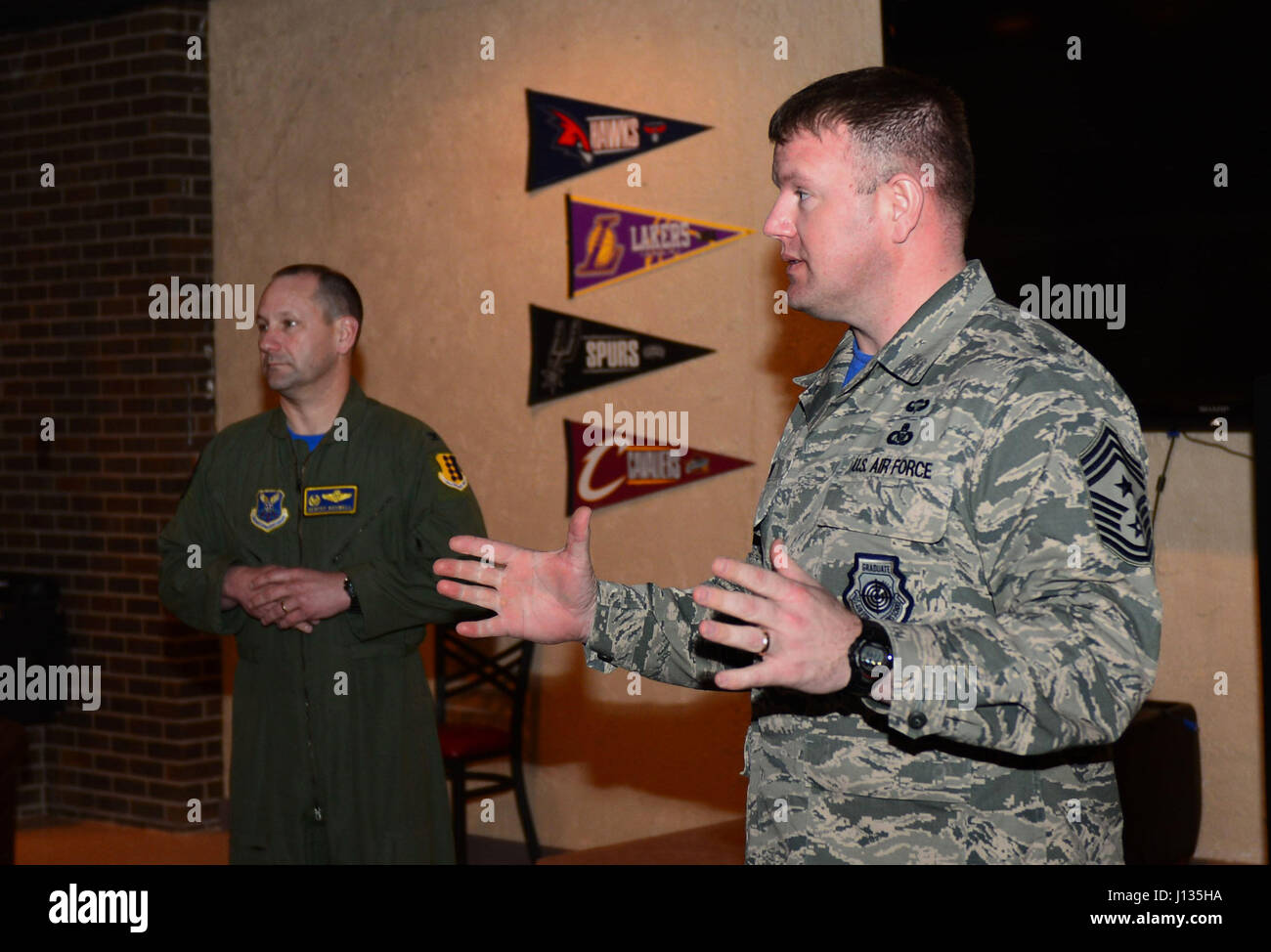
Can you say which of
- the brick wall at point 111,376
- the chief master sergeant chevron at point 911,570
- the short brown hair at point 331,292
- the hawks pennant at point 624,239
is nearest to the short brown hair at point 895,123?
the chief master sergeant chevron at point 911,570

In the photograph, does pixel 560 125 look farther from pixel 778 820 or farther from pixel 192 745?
pixel 778 820

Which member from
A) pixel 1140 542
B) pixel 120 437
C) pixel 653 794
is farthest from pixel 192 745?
pixel 1140 542

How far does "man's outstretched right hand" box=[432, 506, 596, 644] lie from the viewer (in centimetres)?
196

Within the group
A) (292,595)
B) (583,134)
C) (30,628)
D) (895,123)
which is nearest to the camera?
(895,123)

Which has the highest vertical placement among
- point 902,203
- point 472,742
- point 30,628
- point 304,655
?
point 902,203

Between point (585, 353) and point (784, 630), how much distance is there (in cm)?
344

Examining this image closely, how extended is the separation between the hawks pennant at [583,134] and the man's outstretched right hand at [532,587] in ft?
9.53

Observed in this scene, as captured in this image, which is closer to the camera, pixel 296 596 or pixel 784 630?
pixel 784 630

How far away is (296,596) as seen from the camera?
10.7 feet

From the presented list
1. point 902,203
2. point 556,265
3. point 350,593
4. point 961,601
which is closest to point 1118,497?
point 961,601

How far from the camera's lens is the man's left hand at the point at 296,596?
10.7 ft

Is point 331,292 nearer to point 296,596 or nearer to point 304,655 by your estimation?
point 296,596

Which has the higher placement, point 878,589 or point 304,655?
point 878,589
